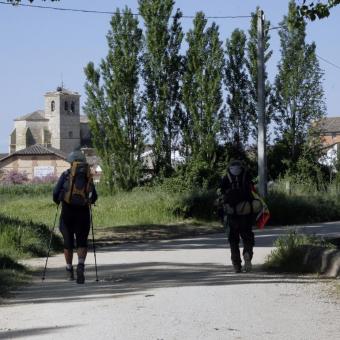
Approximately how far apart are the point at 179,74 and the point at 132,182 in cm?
601

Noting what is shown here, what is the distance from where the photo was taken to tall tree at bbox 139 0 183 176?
134 feet

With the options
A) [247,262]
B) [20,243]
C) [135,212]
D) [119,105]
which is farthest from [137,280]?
[119,105]

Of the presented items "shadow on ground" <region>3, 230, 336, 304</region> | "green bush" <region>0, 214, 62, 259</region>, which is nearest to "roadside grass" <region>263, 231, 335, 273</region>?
"shadow on ground" <region>3, 230, 336, 304</region>

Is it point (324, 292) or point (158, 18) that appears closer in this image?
point (324, 292)

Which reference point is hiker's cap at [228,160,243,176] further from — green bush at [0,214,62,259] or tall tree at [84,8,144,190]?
tall tree at [84,8,144,190]

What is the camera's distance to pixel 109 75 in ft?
133

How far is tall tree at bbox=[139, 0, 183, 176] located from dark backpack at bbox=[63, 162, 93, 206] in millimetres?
29137

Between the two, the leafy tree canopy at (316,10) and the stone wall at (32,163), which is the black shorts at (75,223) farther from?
the stone wall at (32,163)

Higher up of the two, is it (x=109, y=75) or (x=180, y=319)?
(x=109, y=75)

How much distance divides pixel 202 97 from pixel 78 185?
3015cm

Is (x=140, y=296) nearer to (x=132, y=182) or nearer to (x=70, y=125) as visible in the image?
(x=132, y=182)

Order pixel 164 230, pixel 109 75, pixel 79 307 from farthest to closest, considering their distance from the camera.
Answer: pixel 109 75
pixel 164 230
pixel 79 307

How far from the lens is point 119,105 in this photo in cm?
4038

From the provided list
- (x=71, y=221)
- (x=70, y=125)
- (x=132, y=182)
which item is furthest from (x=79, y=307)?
(x=70, y=125)
